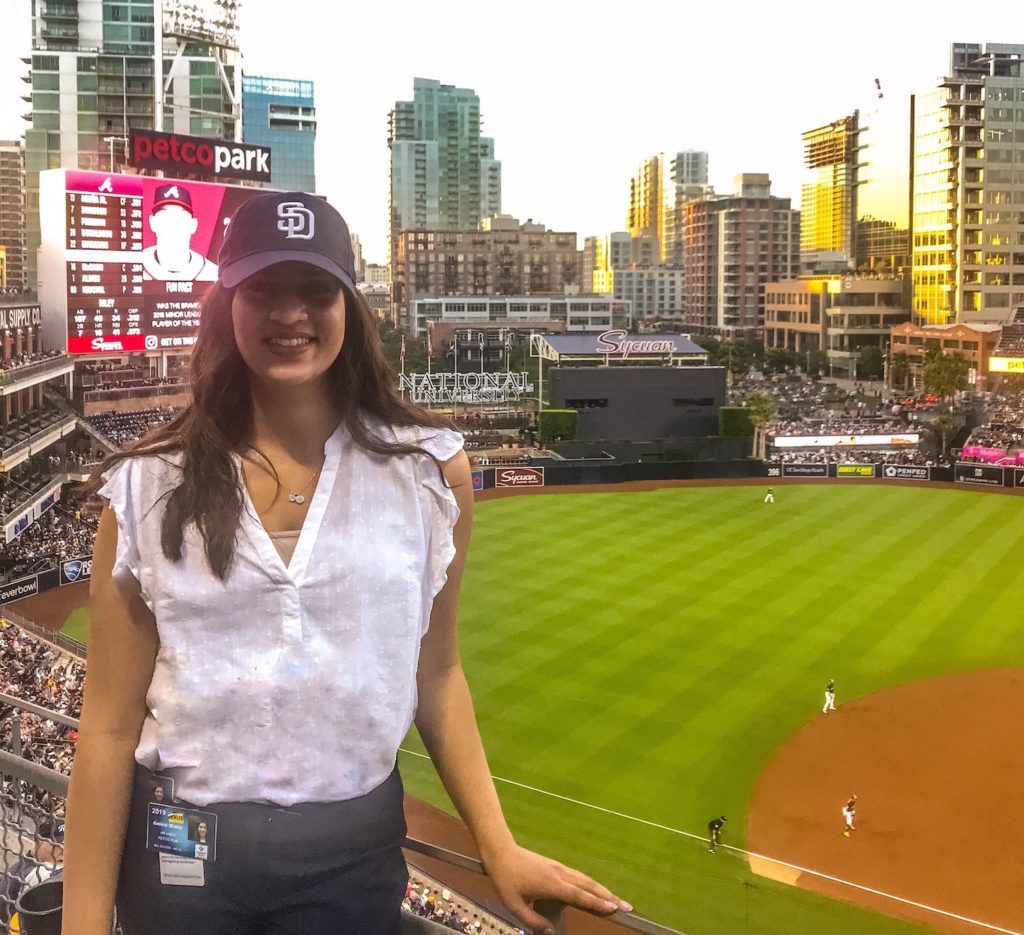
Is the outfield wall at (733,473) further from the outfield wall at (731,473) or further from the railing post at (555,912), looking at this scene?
the railing post at (555,912)

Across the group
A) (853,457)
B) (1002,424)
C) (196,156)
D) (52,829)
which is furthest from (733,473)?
(52,829)

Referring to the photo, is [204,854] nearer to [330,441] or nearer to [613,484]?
[330,441]

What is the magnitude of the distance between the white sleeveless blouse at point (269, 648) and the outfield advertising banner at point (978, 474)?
142 ft

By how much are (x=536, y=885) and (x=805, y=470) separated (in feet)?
142

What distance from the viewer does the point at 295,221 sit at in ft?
7.87

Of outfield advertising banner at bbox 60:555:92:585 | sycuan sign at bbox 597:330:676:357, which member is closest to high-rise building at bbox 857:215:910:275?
sycuan sign at bbox 597:330:676:357

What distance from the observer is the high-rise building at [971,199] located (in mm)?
81500

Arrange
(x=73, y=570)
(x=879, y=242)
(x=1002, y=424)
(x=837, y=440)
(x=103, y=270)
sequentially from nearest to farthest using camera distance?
(x=73, y=570) → (x=103, y=270) → (x=837, y=440) → (x=1002, y=424) → (x=879, y=242)

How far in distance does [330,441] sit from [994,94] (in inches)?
3778

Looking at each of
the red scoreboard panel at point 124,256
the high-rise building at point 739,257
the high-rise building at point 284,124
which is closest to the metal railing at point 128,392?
the red scoreboard panel at point 124,256

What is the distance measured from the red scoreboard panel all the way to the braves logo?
1269 inches

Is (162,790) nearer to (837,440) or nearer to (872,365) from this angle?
(837,440)

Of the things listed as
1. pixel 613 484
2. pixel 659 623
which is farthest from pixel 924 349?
pixel 659 623

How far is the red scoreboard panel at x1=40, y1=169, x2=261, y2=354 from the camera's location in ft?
110
